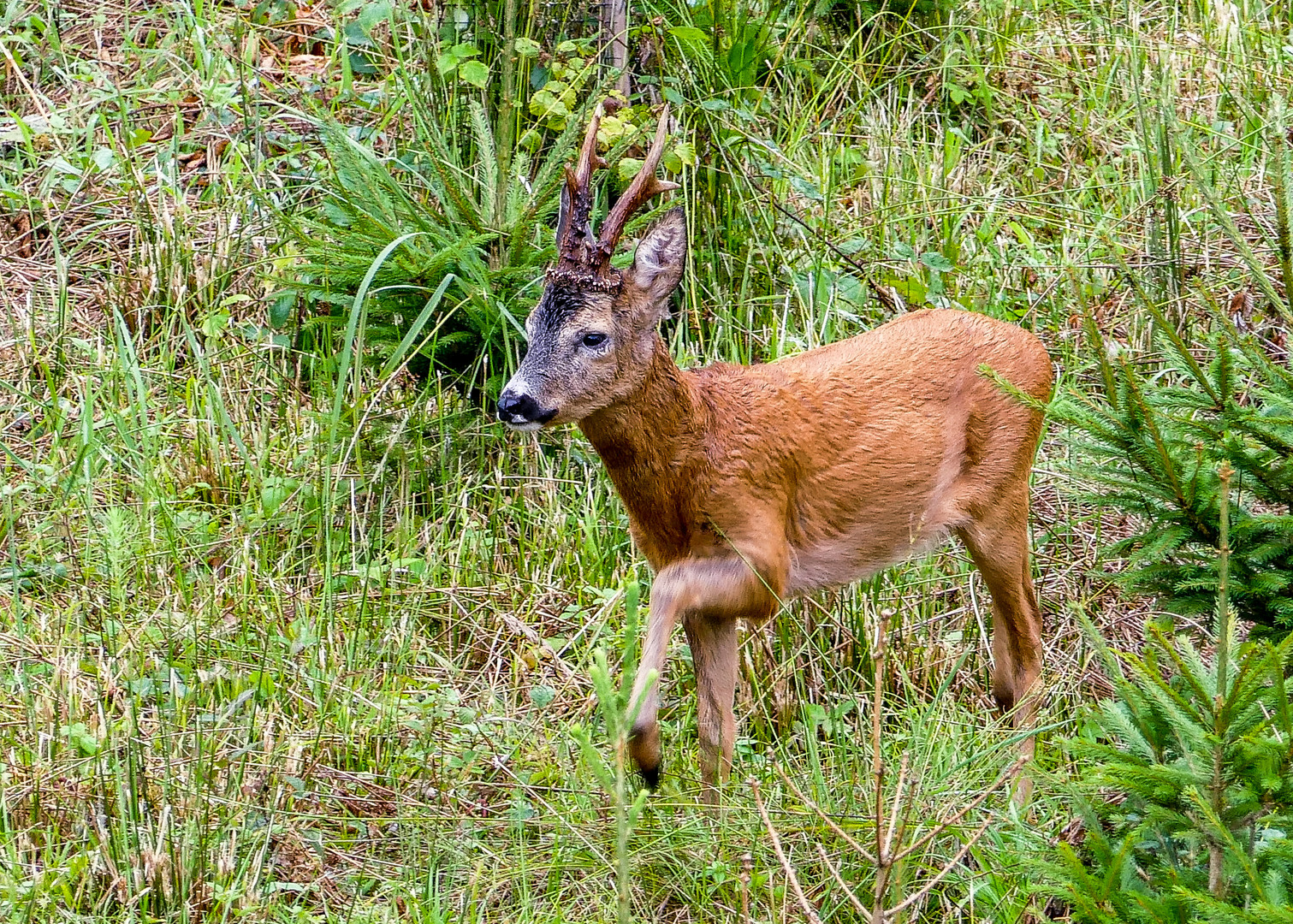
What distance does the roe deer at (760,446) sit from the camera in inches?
180

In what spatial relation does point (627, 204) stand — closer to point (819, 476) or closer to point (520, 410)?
point (520, 410)

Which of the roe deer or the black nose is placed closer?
the black nose

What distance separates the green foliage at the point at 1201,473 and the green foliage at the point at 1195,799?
60cm

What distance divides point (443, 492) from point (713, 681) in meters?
1.66


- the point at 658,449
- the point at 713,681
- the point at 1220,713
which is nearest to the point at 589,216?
the point at 658,449

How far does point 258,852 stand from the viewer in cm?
407

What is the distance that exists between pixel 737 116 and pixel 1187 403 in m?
3.43

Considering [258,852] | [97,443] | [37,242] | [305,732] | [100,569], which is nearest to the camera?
[258,852]

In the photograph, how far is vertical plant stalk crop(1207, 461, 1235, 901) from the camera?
2.83 meters

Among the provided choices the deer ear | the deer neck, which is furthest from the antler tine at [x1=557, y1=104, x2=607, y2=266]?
the deer neck

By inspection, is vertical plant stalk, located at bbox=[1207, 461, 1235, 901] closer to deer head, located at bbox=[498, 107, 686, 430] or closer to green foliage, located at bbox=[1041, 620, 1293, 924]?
green foliage, located at bbox=[1041, 620, 1293, 924]

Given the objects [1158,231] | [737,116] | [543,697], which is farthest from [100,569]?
[1158,231]

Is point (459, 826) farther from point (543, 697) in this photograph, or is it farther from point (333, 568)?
point (333, 568)

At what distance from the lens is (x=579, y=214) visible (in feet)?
14.8
